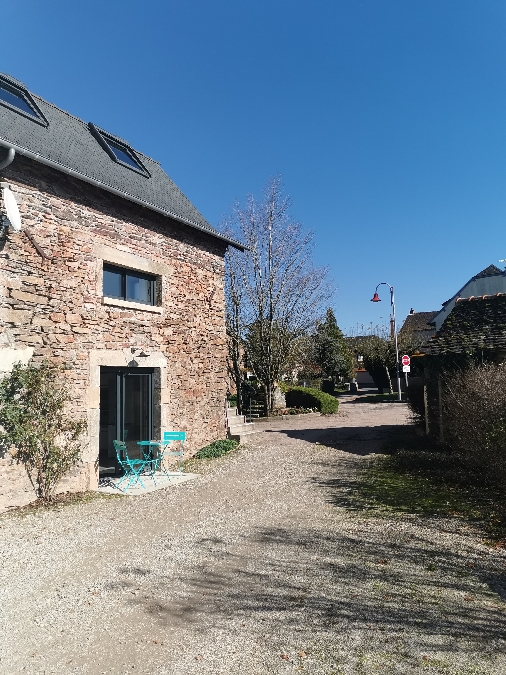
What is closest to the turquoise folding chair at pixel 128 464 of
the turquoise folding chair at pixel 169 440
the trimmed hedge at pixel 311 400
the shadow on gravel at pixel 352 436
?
the turquoise folding chair at pixel 169 440

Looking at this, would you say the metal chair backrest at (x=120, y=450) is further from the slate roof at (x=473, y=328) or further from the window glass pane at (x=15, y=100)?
the slate roof at (x=473, y=328)

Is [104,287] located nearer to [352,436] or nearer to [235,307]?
[352,436]

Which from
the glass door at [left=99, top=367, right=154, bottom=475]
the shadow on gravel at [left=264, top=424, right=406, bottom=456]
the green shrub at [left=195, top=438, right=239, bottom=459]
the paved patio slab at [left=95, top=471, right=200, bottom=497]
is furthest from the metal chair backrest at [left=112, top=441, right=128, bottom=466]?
the shadow on gravel at [left=264, top=424, right=406, bottom=456]

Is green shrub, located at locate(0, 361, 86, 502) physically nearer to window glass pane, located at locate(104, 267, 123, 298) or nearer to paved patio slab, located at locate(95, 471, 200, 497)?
paved patio slab, located at locate(95, 471, 200, 497)

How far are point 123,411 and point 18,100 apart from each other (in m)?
6.73

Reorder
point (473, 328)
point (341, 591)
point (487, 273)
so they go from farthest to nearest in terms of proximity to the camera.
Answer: point (487, 273) → point (473, 328) → point (341, 591)

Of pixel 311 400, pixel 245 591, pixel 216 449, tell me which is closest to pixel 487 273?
pixel 311 400

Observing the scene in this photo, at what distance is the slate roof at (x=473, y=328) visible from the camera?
10.0 m

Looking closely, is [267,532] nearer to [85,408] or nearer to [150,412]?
[85,408]

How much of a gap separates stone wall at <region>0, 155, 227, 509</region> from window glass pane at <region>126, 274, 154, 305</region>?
26cm

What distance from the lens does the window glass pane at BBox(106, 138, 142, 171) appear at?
11.2 metres

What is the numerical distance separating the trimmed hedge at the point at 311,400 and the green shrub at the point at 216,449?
853 centimetres

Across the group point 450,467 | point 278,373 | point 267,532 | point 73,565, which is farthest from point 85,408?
point 278,373

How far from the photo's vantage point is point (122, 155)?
11.4 metres
